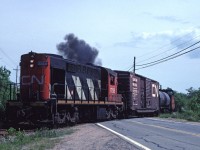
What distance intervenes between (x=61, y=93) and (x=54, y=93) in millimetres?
917

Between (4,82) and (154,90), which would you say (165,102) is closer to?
(154,90)

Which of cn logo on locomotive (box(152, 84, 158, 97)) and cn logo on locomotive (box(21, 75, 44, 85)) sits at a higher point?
cn logo on locomotive (box(152, 84, 158, 97))

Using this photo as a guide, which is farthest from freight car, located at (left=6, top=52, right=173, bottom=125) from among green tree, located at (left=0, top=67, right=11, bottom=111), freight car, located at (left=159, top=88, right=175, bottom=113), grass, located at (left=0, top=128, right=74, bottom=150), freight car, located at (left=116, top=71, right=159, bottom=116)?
freight car, located at (left=159, top=88, right=175, bottom=113)

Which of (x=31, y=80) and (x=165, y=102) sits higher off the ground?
(x=31, y=80)

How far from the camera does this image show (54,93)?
76.7 ft

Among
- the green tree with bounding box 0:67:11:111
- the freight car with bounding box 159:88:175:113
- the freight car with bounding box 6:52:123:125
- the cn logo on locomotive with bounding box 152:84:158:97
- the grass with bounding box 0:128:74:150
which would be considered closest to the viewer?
the grass with bounding box 0:128:74:150

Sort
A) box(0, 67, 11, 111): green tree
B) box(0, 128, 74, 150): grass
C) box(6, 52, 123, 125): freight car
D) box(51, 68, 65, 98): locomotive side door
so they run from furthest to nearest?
1. box(0, 67, 11, 111): green tree
2. box(51, 68, 65, 98): locomotive side door
3. box(6, 52, 123, 125): freight car
4. box(0, 128, 74, 150): grass

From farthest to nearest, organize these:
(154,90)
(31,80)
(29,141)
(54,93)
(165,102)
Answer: (165,102) < (154,90) < (54,93) < (31,80) < (29,141)

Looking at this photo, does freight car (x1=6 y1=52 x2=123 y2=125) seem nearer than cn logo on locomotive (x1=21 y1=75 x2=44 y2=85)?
Yes

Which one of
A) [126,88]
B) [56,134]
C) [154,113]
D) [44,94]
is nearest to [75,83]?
[44,94]

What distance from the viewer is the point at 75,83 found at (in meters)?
25.8

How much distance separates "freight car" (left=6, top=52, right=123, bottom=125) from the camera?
21766mm

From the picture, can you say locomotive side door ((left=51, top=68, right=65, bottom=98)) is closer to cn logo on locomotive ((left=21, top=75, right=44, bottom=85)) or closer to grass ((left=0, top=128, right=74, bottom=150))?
cn logo on locomotive ((left=21, top=75, right=44, bottom=85))

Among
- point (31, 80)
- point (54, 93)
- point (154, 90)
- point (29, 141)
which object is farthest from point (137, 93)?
point (29, 141)
